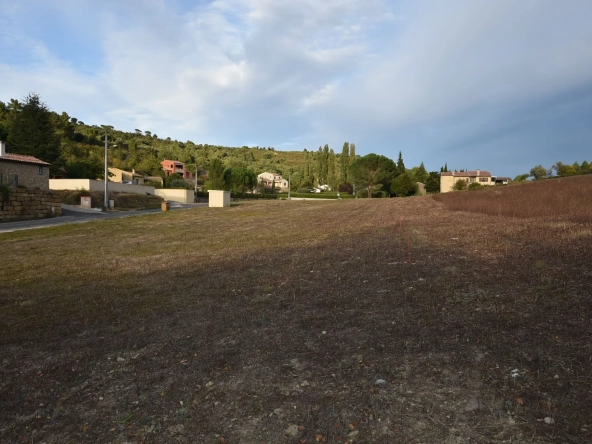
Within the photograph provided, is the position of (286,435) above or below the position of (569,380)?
below

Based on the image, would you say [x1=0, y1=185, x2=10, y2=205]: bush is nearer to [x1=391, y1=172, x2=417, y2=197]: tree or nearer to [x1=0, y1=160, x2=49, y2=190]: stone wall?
[x1=0, y1=160, x2=49, y2=190]: stone wall

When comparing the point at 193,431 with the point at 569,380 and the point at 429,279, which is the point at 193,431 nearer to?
the point at 569,380

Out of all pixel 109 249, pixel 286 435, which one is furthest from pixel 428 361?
pixel 109 249

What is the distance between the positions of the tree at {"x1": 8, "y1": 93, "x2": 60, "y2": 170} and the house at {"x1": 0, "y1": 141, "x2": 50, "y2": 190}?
1364 cm

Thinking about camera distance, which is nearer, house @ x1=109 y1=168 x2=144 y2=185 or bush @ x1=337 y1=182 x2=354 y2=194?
house @ x1=109 y1=168 x2=144 y2=185

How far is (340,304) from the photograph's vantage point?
6.18 meters

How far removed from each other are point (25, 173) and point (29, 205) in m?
6.12

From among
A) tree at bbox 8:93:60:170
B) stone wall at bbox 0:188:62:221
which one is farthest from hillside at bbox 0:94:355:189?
stone wall at bbox 0:188:62:221

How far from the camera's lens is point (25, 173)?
3194cm

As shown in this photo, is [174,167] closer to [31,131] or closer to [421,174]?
[31,131]

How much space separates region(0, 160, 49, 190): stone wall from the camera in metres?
30.2

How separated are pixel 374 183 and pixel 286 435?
255ft

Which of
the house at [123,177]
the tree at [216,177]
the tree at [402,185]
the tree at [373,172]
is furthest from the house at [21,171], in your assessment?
the tree at [402,185]

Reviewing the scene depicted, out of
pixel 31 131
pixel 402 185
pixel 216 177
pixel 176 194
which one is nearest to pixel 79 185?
pixel 31 131
